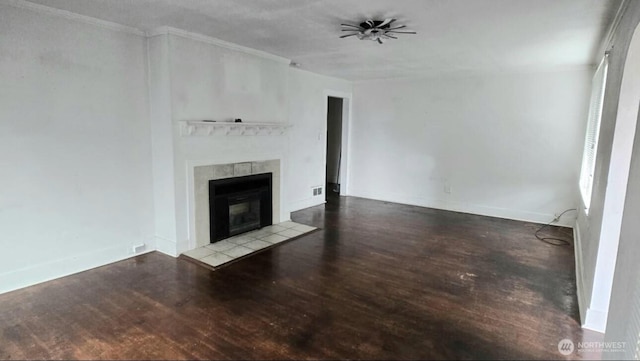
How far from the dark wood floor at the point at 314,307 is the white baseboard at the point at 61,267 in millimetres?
96

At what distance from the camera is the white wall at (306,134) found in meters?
5.82

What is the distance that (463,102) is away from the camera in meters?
5.93

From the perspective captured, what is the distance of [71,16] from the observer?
3129 millimetres

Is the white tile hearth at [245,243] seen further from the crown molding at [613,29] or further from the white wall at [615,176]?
the crown molding at [613,29]

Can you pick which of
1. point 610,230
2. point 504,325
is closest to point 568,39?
point 610,230

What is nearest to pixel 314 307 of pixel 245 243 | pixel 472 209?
pixel 245 243

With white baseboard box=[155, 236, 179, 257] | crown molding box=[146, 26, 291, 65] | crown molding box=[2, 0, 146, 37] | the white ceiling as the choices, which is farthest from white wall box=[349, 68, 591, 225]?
crown molding box=[2, 0, 146, 37]

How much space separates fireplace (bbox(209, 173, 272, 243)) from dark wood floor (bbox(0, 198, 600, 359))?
0.69 metres

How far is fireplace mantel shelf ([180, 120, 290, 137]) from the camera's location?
3.75m

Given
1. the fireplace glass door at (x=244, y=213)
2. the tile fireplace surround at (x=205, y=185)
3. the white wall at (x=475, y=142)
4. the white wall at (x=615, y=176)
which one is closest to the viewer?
the white wall at (x=615, y=176)

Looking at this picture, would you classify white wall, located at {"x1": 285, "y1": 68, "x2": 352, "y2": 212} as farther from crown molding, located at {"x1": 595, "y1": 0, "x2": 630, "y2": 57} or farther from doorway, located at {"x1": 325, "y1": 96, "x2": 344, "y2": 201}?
crown molding, located at {"x1": 595, "y1": 0, "x2": 630, "y2": 57}

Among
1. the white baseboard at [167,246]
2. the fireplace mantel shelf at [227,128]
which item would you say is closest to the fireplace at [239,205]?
the white baseboard at [167,246]

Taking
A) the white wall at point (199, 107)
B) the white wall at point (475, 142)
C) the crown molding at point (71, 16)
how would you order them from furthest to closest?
the white wall at point (475, 142) → the white wall at point (199, 107) → the crown molding at point (71, 16)

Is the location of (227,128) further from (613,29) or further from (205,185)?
(613,29)
